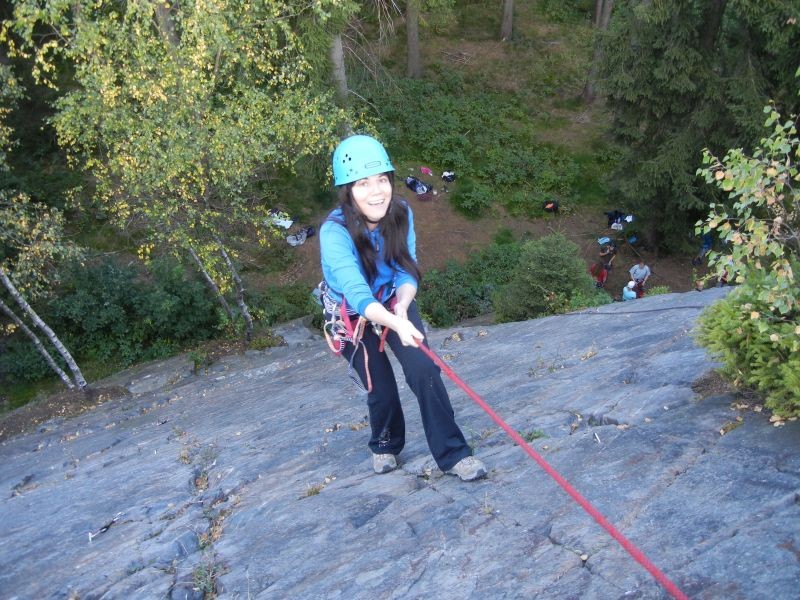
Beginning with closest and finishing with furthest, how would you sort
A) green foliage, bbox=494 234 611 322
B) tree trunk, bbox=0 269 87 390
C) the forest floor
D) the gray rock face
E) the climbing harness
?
the gray rock face, the climbing harness, tree trunk, bbox=0 269 87 390, green foliage, bbox=494 234 611 322, the forest floor

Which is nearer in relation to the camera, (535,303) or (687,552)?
(687,552)

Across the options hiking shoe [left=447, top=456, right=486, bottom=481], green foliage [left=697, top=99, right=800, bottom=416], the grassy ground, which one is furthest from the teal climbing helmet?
the grassy ground

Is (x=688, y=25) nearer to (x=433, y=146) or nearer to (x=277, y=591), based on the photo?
(x=433, y=146)

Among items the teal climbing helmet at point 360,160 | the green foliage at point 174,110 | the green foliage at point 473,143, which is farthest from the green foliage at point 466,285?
the teal climbing helmet at point 360,160

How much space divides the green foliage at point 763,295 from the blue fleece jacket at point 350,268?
212 cm

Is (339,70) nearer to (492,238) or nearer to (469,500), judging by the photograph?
(492,238)

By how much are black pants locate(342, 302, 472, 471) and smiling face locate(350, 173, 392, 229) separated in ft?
2.21

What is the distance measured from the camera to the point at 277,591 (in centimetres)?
405

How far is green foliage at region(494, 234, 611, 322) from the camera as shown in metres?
10.9

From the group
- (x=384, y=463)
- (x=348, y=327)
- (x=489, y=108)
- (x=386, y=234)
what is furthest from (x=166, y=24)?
(x=489, y=108)

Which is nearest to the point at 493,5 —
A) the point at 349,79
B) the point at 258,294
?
the point at 349,79

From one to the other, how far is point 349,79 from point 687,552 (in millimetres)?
18678

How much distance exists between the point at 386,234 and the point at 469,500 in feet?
5.93

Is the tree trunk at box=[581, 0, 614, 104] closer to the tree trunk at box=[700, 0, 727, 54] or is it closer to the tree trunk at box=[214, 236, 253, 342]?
the tree trunk at box=[700, 0, 727, 54]
